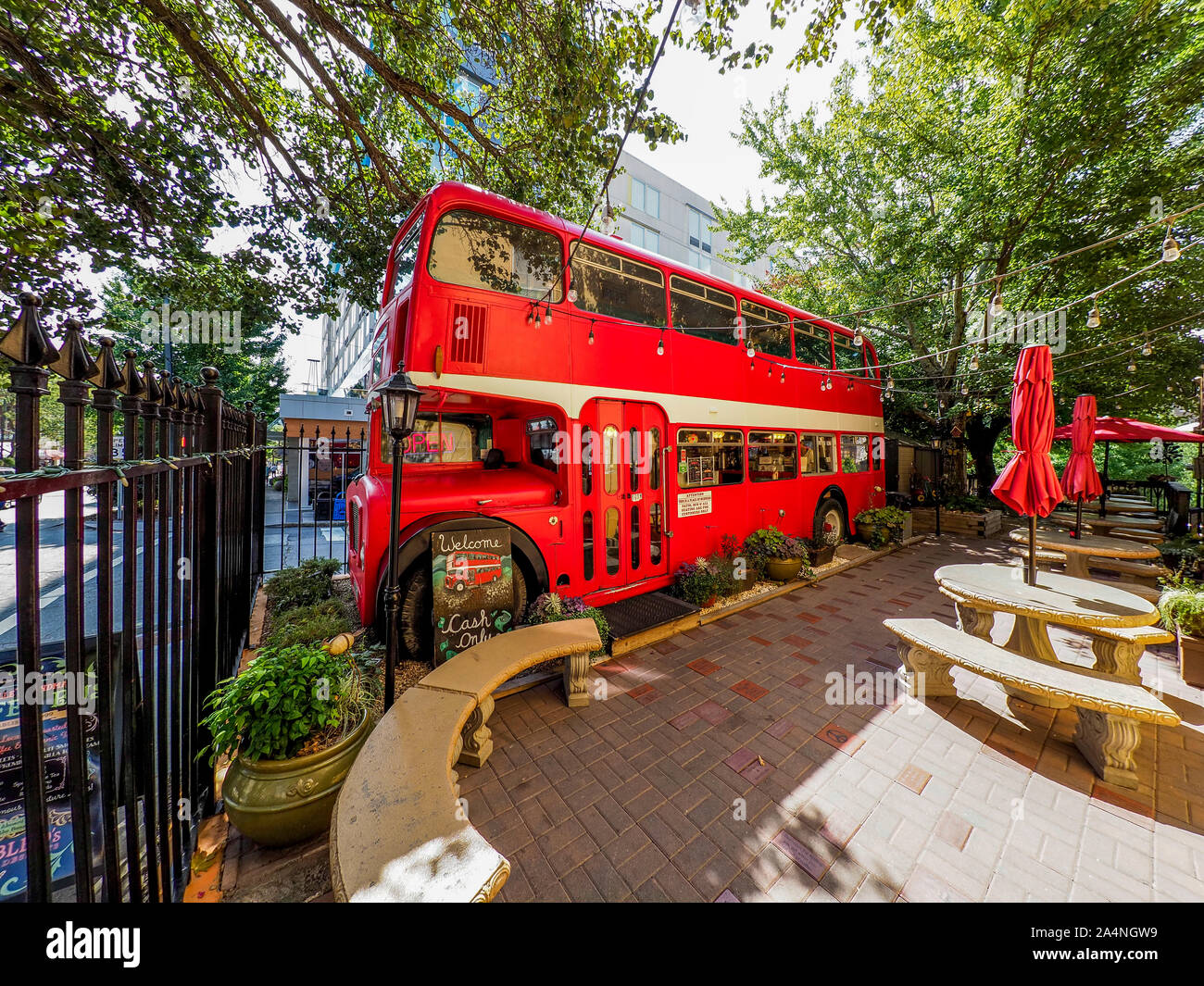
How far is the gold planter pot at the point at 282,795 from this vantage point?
2.40 m

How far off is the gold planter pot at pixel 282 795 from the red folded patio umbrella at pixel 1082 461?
31.6 ft

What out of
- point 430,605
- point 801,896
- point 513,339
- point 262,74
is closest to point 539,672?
point 430,605

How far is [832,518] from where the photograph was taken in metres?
9.80

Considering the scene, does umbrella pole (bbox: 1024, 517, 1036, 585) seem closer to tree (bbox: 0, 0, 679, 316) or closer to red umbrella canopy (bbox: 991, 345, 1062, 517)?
red umbrella canopy (bbox: 991, 345, 1062, 517)

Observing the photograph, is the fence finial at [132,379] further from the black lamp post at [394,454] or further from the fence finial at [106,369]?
the black lamp post at [394,454]

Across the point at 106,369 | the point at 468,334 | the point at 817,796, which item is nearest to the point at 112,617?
the point at 106,369

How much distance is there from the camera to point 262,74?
6.12 metres

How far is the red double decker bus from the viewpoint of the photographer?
432 centimetres

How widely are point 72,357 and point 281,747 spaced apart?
2.23 metres

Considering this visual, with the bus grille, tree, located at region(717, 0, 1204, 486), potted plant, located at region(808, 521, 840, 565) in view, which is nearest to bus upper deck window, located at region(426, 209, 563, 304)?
the bus grille

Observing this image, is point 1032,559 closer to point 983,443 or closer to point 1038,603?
point 1038,603

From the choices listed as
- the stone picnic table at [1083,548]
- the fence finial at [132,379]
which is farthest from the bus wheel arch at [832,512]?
the fence finial at [132,379]

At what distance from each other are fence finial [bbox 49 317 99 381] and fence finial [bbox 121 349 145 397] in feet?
0.97
